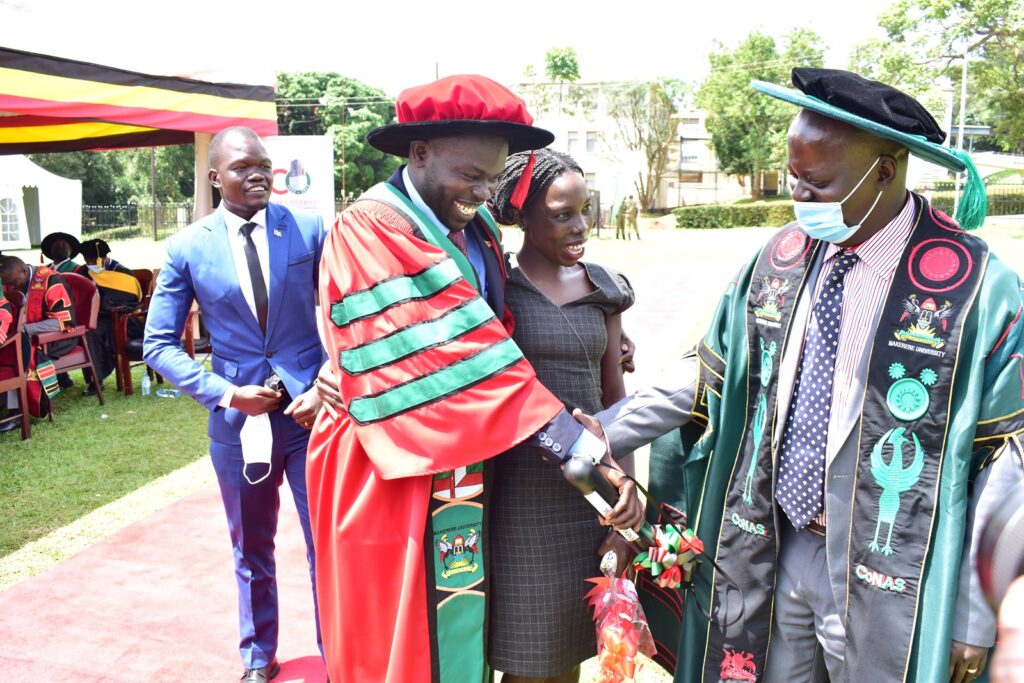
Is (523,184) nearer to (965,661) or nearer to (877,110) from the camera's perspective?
(877,110)

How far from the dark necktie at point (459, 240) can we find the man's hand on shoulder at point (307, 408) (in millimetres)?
902

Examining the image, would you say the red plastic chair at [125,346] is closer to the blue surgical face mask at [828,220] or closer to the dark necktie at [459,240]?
the dark necktie at [459,240]

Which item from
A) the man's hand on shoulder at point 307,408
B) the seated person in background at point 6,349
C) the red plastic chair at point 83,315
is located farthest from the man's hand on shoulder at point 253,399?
the red plastic chair at point 83,315

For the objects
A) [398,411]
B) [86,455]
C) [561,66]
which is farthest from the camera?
[561,66]

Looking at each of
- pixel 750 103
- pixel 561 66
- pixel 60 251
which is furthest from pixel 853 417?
pixel 561 66

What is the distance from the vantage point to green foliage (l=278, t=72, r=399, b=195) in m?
53.7

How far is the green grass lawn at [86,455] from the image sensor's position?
18.4 ft

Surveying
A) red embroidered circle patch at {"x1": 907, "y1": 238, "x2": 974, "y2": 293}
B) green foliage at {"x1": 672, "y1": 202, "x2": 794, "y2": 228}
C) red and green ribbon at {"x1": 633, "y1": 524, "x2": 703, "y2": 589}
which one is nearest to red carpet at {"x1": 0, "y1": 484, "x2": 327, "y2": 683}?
red and green ribbon at {"x1": 633, "y1": 524, "x2": 703, "y2": 589}

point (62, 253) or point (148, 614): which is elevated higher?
point (62, 253)

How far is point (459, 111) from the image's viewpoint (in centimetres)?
224

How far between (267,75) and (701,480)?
7.26m

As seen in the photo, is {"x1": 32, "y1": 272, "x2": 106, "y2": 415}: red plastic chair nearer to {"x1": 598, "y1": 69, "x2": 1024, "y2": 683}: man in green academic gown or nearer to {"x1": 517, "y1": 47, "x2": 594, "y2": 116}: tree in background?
{"x1": 598, "y1": 69, "x2": 1024, "y2": 683}: man in green academic gown

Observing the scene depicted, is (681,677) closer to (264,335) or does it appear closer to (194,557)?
(264,335)

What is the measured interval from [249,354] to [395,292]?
142 centimetres
